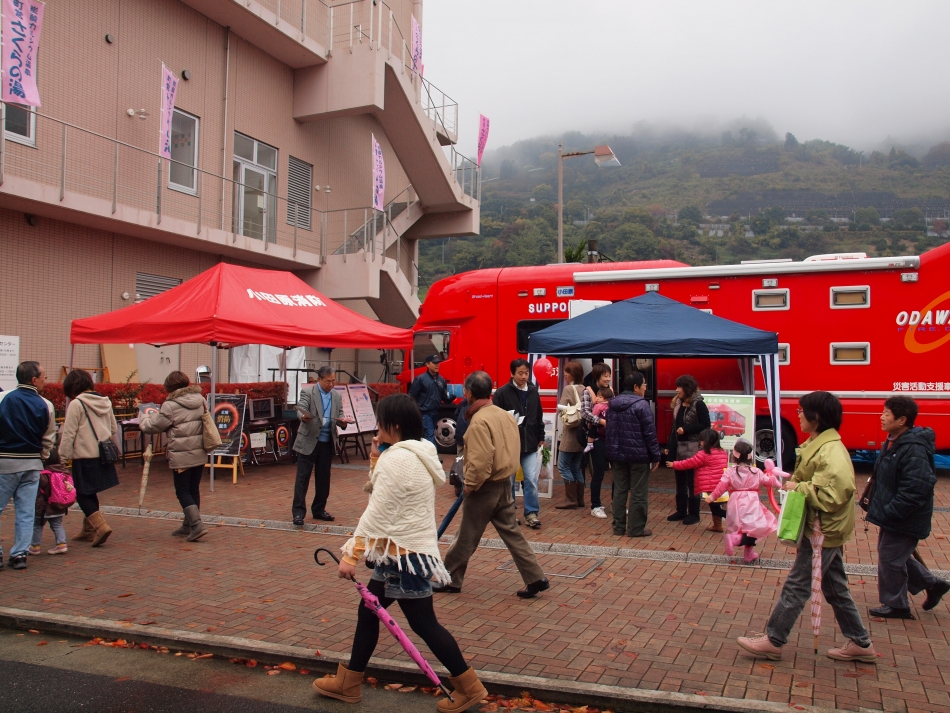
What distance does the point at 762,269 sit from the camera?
11.9 m

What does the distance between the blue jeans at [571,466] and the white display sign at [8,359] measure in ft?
34.1

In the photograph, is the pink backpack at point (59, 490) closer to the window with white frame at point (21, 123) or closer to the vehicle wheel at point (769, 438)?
the window with white frame at point (21, 123)

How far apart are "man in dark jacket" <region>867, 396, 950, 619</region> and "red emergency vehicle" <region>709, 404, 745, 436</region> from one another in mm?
4437

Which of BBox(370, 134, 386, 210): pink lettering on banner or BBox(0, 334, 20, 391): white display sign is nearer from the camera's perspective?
BBox(0, 334, 20, 391): white display sign

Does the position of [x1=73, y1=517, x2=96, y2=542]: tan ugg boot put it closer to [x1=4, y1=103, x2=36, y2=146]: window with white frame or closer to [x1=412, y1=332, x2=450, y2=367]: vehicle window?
[x1=412, y1=332, x2=450, y2=367]: vehicle window

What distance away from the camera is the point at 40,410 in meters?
6.98

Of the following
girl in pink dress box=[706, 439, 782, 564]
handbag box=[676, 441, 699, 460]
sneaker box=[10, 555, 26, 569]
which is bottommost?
sneaker box=[10, 555, 26, 569]

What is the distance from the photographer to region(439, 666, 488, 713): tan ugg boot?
159 inches

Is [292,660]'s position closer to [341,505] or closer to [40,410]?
[40,410]

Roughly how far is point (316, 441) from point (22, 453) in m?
3.06

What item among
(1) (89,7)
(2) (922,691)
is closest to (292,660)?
(2) (922,691)

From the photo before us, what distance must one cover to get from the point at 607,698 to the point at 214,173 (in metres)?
16.7

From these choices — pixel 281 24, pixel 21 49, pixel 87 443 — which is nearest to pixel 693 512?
pixel 87 443

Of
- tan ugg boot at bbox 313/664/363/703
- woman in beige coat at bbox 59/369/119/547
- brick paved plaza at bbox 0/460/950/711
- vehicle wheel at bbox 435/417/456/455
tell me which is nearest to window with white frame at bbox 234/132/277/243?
vehicle wheel at bbox 435/417/456/455
